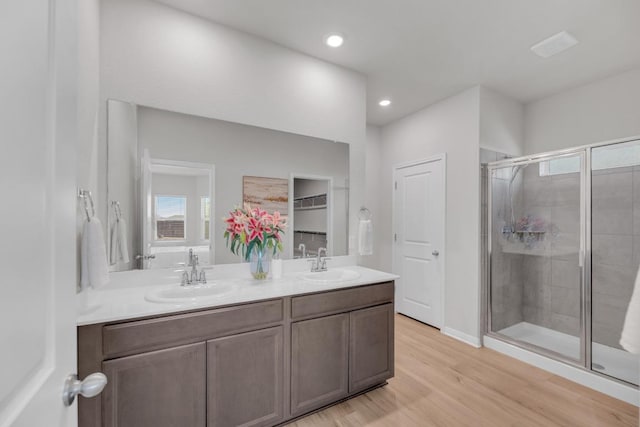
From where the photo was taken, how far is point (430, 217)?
3516 millimetres

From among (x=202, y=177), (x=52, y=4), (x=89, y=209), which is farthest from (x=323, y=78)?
(x=52, y=4)

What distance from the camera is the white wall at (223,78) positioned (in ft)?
6.00

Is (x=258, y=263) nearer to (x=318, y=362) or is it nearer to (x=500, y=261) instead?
(x=318, y=362)

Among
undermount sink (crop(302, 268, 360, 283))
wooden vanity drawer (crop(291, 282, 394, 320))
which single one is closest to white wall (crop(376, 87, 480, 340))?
wooden vanity drawer (crop(291, 282, 394, 320))

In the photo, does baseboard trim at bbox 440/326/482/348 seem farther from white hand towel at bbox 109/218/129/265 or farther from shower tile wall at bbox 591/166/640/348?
white hand towel at bbox 109/218/129/265

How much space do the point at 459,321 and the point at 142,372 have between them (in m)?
3.00

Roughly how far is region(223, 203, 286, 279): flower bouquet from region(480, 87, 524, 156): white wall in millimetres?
2392

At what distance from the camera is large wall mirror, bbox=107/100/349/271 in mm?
1840

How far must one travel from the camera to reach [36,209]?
0.50m

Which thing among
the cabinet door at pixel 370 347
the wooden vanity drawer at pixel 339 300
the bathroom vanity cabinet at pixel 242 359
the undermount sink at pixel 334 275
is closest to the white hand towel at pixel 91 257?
the bathroom vanity cabinet at pixel 242 359

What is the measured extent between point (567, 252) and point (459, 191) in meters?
1.10

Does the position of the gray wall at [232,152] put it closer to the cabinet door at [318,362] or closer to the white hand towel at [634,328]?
the cabinet door at [318,362]

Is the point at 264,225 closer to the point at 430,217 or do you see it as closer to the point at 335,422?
the point at 335,422

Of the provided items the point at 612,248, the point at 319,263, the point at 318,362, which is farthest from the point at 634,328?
the point at 319,263
